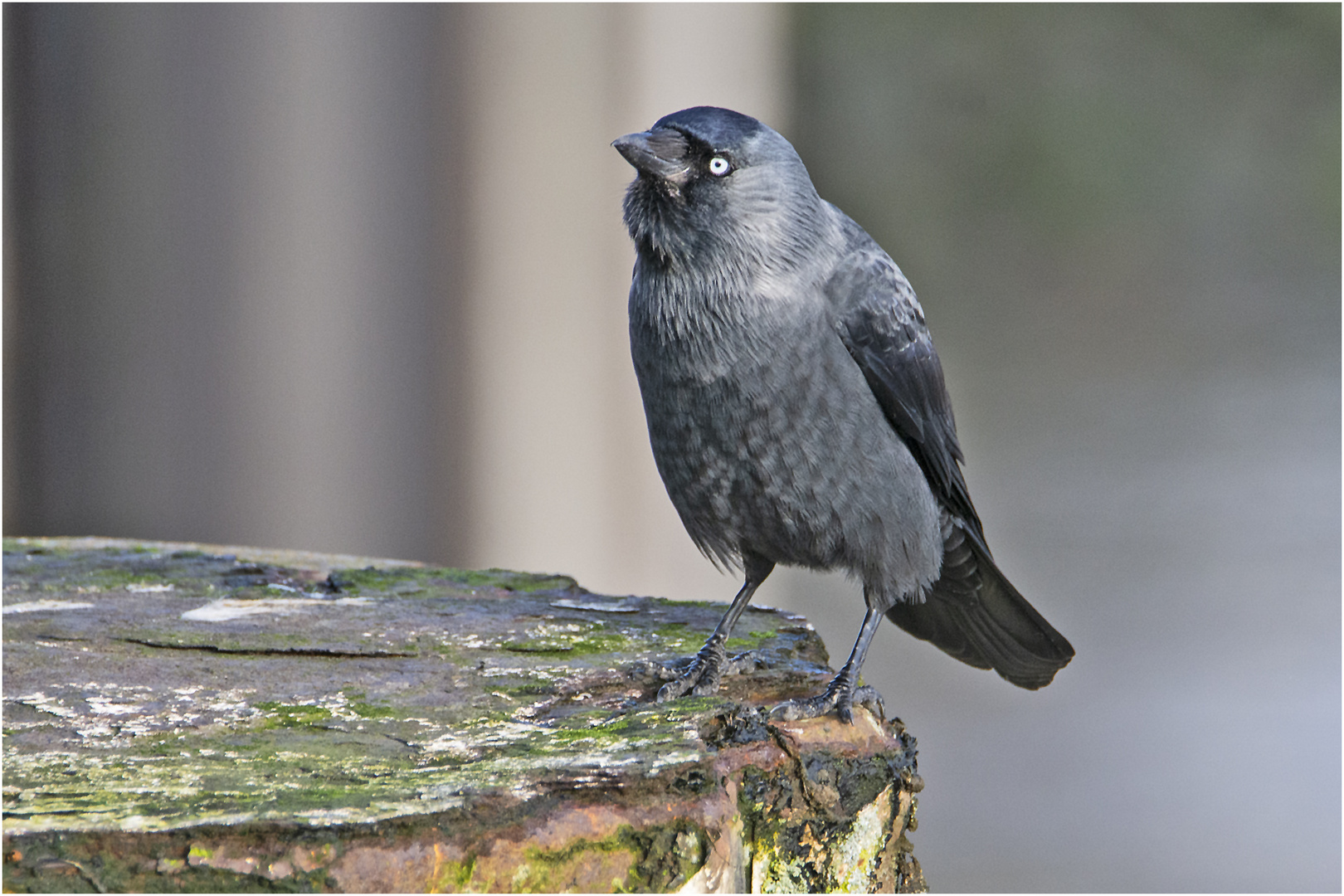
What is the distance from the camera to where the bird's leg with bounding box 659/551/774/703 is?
1.97 metres

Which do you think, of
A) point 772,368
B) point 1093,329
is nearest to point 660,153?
point 772,368

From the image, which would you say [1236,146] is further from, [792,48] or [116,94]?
[116,94]

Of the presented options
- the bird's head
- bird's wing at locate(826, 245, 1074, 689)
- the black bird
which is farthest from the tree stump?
the bird's head

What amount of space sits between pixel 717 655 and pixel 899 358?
0.62 m

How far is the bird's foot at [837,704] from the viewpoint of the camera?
1.82 metres

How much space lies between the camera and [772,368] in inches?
85.2

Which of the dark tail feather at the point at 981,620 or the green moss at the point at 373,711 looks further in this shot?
the dark tail feather at the point at 981,620

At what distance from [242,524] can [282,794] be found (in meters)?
2.20

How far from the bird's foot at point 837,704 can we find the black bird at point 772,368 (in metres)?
0.10

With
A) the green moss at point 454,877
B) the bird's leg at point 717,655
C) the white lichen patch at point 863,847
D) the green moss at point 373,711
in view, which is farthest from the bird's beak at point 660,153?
the green moss at point 454,877

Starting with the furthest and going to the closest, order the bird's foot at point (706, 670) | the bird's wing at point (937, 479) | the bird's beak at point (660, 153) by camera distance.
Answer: the bird's wing at point (937, 479)
the bird's beak at point (660, 153)
the bird's foot at point (706, 670)

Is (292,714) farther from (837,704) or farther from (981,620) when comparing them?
(981,620)

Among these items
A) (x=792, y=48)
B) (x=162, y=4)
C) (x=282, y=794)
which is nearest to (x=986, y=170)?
(x=792, y=48)

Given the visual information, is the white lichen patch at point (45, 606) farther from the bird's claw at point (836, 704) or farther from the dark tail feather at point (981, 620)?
the dark tail feather at point (981, 620)
